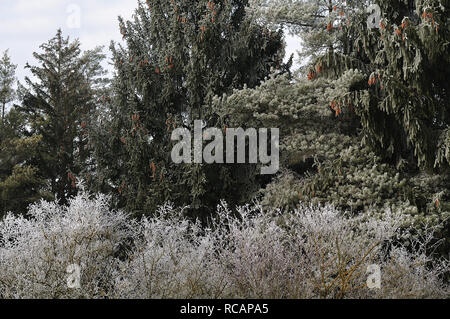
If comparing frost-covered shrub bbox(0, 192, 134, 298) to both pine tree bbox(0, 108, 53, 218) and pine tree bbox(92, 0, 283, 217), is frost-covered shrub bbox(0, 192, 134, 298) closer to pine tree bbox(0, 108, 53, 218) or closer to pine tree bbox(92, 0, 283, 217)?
pine tree bbox(92, 0, 283, 217)

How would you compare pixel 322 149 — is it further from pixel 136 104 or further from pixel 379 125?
pixel 136 104

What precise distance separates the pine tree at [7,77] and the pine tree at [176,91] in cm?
759

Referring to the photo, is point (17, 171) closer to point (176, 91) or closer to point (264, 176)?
point (176, 91)

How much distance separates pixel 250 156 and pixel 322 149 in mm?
1651

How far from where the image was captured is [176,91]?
10398 millimetres

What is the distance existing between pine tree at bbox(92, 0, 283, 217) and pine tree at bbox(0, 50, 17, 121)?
299 inches

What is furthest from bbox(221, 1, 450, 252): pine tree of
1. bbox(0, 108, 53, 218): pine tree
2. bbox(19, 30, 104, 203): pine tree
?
bbox(19, 30, 104, 203): pine tree

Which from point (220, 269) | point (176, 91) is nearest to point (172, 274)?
point (220, 269)

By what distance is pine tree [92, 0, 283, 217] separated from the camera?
941 cm

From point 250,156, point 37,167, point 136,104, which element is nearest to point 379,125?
point 250,156

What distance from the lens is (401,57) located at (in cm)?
760

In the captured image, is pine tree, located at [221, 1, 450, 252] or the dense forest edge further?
pine tree, located at [221, 1, 450, 252]

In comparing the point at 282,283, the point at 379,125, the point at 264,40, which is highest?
the point at 264,40

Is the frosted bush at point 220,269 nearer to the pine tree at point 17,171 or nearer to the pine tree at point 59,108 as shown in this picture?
the pine tree at point 17,171
